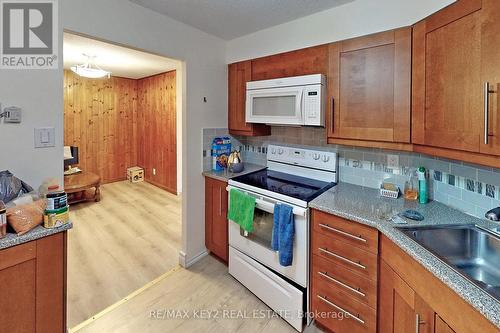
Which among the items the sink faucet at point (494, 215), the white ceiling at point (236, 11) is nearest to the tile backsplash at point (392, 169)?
the sink faucet at point (494, 215)

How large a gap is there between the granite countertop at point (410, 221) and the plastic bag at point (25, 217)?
1504mm

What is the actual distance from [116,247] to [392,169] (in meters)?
2.89

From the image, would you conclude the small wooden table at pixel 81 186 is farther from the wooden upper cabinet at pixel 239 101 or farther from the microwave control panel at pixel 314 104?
the microwave control panel at pixel 314 104

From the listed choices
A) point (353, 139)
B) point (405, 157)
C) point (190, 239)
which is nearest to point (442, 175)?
point (405, 157)

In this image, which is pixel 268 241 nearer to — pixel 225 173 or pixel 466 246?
pixel 225 173

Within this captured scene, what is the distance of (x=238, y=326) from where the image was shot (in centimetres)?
187

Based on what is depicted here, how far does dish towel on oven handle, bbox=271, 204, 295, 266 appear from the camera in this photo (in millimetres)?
1806

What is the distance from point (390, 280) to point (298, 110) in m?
1.29

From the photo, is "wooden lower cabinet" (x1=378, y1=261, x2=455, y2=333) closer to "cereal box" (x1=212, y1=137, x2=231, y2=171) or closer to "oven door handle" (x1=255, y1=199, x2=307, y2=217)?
"oven door handle" (x1=255, y1=199, x2=307, y2=217)

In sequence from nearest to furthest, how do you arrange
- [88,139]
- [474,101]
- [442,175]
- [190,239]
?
[474,101] → [442,175] → [190,239] → [88,139]

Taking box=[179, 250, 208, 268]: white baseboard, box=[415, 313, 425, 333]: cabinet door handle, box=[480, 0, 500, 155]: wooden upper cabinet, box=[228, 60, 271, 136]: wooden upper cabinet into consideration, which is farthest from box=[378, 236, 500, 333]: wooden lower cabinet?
box=[179, 250, 208, 268]: white baseboard

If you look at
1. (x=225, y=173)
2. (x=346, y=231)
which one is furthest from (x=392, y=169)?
(x=225, y=173)

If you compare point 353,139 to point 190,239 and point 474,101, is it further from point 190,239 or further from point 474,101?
point 190,239

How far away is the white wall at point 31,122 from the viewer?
1429 millimetres
